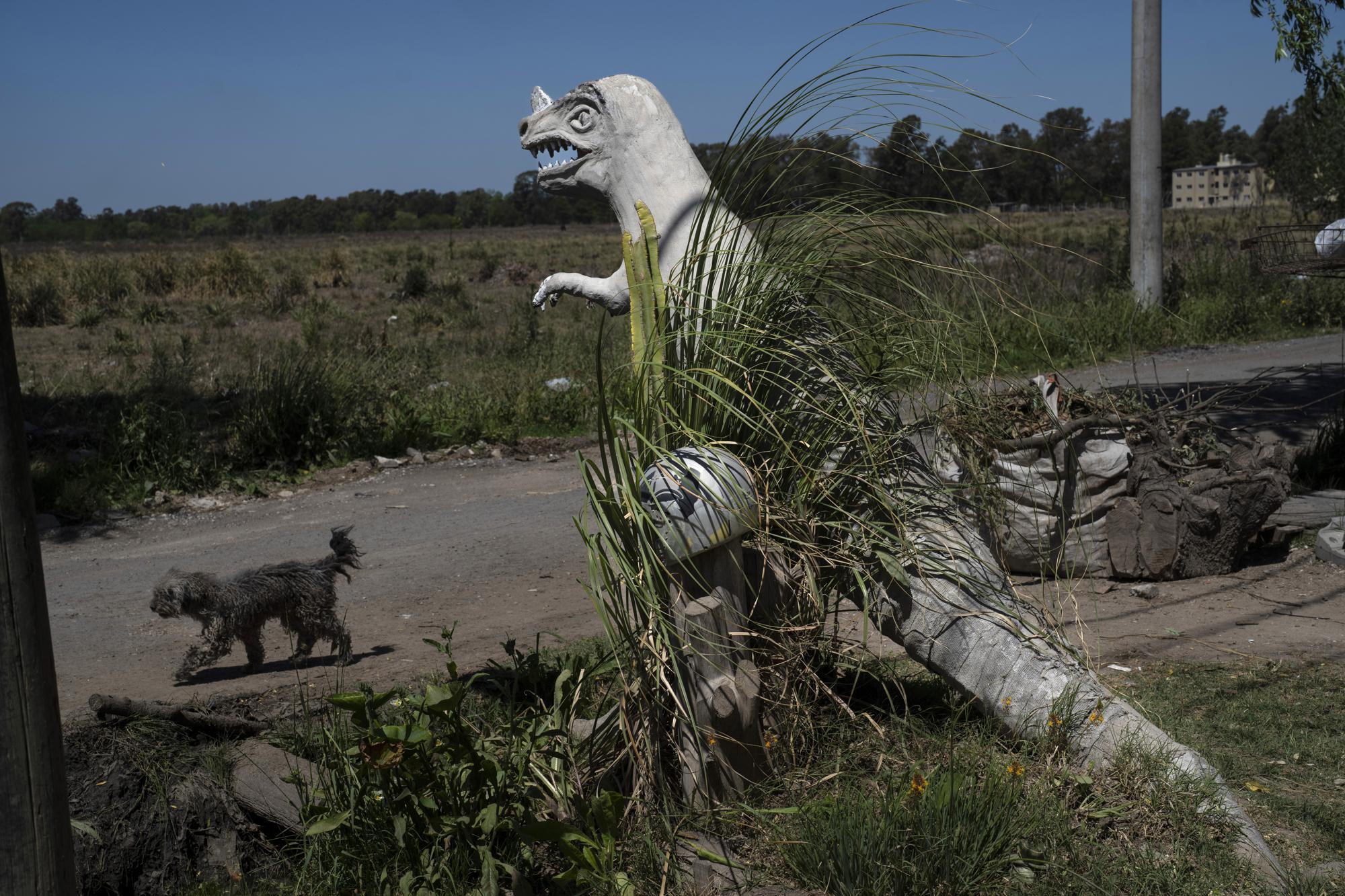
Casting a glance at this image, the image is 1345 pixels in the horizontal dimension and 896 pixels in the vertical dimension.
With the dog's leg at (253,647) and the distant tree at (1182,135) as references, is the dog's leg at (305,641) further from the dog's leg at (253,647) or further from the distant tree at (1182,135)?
the distant tree at (1182,135)

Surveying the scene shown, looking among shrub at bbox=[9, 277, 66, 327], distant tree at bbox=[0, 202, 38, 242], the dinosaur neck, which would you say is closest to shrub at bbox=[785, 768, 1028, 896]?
the dinosaur neck

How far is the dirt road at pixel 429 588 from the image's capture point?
15.8 ft

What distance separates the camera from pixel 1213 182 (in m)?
60.2

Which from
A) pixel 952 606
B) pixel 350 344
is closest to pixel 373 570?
→ pixel 952 606

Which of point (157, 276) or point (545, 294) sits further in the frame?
point (157, 276)

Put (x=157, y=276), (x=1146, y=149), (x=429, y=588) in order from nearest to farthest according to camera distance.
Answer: (x=429, y=588), (x=1146, y=149), (x=157, y=276)

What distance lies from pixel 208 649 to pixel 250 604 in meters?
0.36

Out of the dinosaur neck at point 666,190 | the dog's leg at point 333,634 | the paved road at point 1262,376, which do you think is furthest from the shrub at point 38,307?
the dinosaur neck at point 666,190

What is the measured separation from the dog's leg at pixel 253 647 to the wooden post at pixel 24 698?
8.40 ft

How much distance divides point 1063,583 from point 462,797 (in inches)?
145

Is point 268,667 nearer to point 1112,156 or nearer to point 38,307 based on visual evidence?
point 38,307

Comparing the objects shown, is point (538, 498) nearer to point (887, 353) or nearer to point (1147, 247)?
point (887, 353)

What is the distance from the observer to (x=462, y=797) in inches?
115

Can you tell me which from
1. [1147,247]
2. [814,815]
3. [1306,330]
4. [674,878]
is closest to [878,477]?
[814,815]
